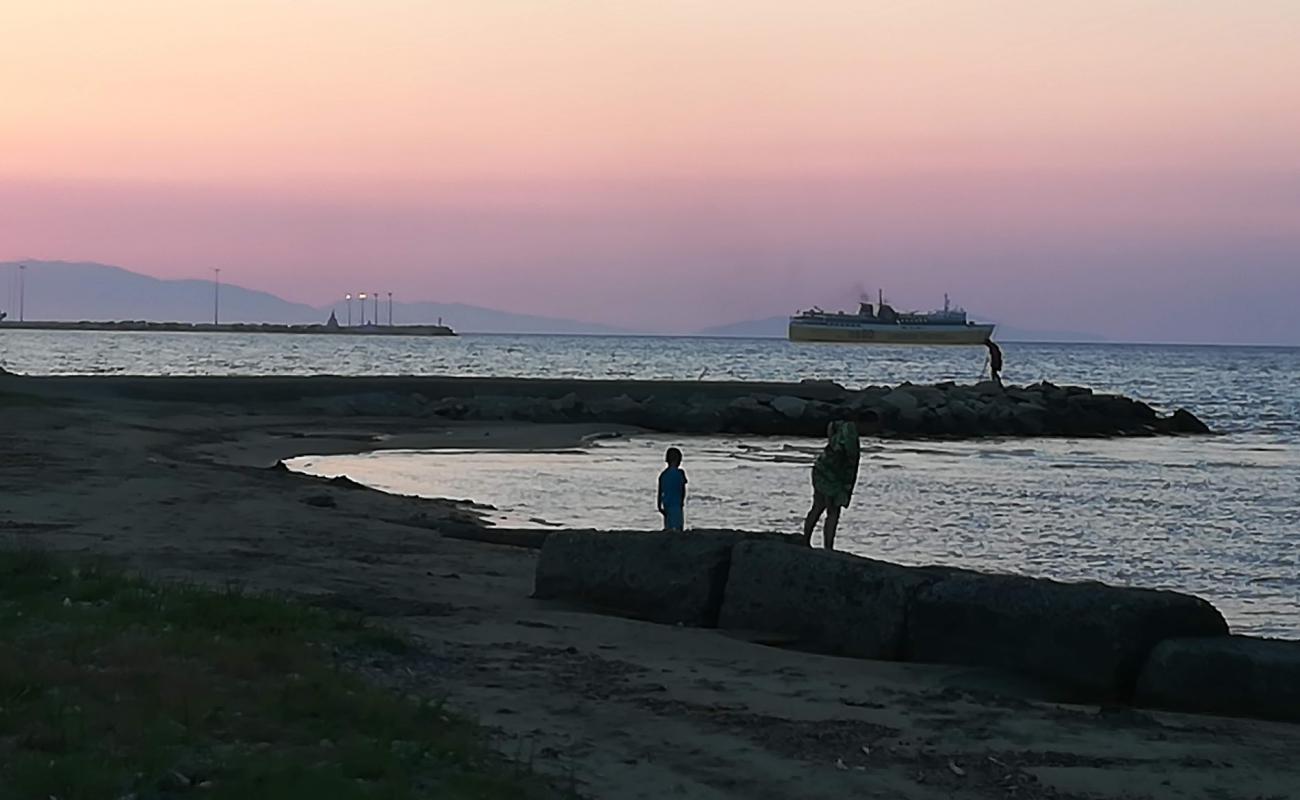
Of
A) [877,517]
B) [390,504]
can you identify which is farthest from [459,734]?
[877,517]

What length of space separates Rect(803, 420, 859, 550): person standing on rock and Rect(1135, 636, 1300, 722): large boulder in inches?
237

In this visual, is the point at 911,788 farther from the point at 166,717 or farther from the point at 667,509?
the point at 667,509

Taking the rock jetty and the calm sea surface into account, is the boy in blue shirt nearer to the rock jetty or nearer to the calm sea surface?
the calm sea surface

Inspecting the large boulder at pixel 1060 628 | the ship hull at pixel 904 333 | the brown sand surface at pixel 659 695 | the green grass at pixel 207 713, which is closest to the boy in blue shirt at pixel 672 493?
the brown sand surface at pixel 659 695

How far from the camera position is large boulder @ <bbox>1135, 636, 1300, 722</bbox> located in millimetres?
8758

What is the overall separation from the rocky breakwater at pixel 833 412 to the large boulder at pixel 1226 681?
30.4 metres

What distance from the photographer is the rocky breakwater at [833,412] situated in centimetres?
4228

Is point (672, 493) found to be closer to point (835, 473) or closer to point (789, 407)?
point (835, 473)

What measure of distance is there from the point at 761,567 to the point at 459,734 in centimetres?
442

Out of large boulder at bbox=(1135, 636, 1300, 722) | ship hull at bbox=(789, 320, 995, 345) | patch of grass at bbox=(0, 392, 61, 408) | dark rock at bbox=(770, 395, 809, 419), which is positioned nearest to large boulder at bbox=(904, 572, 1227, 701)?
large boulder at bbox=(1135, 636, 1300, 722)

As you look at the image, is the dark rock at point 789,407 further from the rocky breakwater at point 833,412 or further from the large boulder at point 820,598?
the large boulder at point 820,598

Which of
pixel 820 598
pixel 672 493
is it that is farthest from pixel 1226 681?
pixel 672 493

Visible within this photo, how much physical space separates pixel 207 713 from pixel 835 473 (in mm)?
9304

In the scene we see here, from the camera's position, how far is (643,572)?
1116cm
